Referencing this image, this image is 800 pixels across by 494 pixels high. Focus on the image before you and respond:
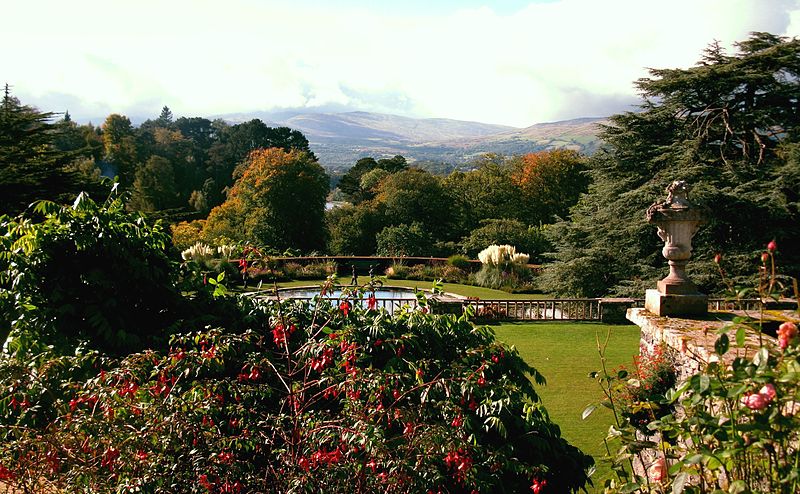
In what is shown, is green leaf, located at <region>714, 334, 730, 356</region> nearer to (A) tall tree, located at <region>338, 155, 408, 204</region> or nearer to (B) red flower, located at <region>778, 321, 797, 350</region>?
(B) red flower, located at <region>778, 321, 797, 350</region>

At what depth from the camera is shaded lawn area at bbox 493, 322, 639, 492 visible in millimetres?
6336

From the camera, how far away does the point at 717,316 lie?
642 centimetres

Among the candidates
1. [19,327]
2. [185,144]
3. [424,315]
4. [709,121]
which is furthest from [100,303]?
[185,144]

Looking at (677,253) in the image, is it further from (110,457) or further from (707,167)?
(707,167)

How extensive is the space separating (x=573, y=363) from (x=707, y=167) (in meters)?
8.65

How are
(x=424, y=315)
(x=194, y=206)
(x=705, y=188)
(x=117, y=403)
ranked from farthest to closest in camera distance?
(x=194, y=206) < (x=705, y=188) < (x=424, y=315) < (x=117, y=403)

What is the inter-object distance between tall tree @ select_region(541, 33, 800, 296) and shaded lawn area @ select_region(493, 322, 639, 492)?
5108mm

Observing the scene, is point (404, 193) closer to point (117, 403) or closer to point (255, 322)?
point (255, 322)

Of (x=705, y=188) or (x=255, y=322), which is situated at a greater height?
(x=705, y=188)

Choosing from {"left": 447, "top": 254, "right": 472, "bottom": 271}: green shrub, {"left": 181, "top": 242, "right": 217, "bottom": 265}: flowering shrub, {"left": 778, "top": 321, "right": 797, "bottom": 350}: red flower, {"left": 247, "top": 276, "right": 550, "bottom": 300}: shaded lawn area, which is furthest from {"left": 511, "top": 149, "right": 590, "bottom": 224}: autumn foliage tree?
{"left": 778, "top": 321, "right": 797, "bottom": 350}: red flower

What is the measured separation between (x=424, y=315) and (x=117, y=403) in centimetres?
246

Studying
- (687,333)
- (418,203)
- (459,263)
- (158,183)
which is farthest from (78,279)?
(158,183)

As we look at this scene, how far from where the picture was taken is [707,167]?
49.4 ft

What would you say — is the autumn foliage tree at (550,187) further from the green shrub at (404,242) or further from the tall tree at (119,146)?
the tall tree at (119,146)
